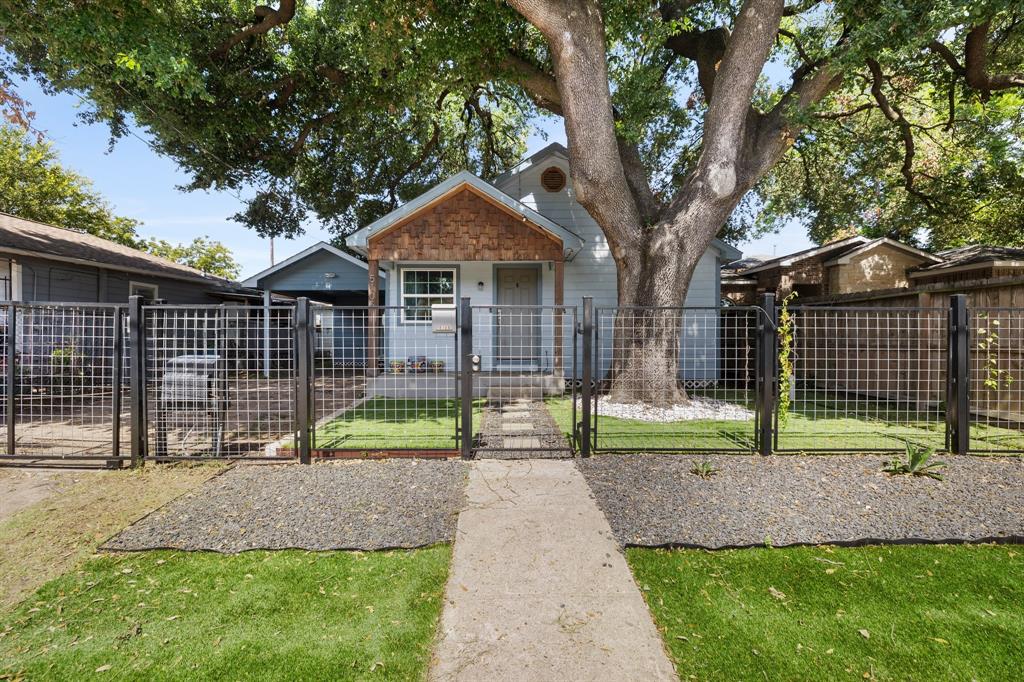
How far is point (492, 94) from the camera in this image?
14.2 metres

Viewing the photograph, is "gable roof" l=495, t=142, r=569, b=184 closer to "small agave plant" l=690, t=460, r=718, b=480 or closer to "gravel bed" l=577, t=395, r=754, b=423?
"gravel bed" l=577, t=395, r=754, b=423

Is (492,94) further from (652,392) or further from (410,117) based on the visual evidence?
(652,392)

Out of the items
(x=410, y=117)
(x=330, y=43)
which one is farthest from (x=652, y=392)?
(x=410, y=117)

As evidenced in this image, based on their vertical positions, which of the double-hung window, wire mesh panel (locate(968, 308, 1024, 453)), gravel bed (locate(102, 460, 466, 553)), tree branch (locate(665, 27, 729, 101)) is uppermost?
tree branch (locate(665, 27, 729, 101))

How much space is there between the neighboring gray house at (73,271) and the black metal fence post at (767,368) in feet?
47.0

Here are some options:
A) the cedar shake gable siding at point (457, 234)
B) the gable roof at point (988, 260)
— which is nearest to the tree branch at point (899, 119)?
the gable roof at point (988, 260)

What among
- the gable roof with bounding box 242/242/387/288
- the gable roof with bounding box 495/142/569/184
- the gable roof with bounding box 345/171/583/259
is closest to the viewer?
the gable roof with bounding box 345/171/583/259

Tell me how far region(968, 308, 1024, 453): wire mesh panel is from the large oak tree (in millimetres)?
4234

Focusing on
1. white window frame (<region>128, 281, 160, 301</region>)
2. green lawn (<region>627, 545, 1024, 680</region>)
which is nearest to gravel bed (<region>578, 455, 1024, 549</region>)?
green lawn (<region>627, 545, 1024, 680</region>)

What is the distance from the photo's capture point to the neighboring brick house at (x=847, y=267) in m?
13.0

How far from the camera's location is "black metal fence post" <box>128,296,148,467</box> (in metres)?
4.79

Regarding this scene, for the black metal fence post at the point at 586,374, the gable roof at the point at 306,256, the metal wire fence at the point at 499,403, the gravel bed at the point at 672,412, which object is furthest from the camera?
the gable roof at the point at 306,256

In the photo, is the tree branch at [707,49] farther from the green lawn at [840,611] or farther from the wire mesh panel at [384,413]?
the green lawn at [840,611]

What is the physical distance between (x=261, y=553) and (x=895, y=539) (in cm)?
468
